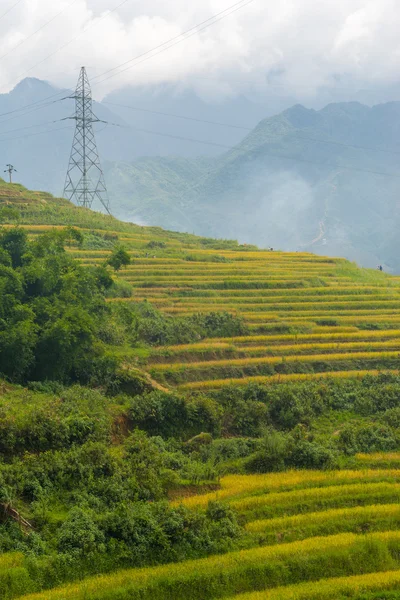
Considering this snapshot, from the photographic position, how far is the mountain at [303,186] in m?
103

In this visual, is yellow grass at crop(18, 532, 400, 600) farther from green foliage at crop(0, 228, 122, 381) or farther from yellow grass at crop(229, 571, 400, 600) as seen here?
green foliage at crop(0, 228, 122, 381)

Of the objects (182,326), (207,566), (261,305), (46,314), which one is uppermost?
(261,305)

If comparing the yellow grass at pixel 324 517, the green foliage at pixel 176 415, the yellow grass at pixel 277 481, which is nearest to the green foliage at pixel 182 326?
the green foliage at pixel 176 415

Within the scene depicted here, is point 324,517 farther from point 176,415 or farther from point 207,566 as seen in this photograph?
point 176,415

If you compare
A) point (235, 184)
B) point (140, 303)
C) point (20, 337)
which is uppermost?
point (235, 184)

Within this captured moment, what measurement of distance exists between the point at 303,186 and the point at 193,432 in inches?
3951

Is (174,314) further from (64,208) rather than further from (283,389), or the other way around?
(64,208)

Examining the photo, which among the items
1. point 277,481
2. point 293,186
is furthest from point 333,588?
point 293,186

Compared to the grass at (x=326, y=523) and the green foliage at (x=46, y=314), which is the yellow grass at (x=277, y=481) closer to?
the grass at (x=326, y=523)

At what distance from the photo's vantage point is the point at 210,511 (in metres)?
13.5

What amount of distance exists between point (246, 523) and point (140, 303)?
1579 centimetres

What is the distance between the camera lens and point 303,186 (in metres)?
116

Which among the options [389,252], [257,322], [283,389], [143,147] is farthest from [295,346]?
[143,147]

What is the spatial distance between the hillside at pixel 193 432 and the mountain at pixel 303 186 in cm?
6601
